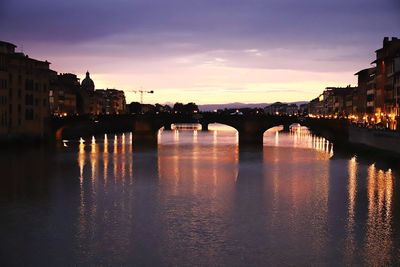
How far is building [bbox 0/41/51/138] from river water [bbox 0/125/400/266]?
20.8 m

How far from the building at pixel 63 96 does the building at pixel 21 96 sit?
35397 millimetres

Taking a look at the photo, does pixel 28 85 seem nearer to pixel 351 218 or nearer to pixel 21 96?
pixel 21 96

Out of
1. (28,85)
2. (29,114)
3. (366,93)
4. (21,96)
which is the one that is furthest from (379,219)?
(366,93)

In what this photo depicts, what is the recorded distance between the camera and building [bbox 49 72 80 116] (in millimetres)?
127344

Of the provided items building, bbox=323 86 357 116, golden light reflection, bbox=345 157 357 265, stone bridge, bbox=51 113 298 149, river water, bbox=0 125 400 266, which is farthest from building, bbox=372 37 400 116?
building, bbox=323 86 357 116

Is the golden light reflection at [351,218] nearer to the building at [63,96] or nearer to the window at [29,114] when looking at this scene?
the window at [29,114]

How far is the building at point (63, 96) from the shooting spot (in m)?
127

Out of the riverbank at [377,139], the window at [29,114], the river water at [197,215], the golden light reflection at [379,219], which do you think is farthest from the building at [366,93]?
the window at [29,114]

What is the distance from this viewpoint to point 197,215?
1267 inches

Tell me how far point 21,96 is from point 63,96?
193 feet

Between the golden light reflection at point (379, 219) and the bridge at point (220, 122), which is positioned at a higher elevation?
the bridge at point (220, 122)

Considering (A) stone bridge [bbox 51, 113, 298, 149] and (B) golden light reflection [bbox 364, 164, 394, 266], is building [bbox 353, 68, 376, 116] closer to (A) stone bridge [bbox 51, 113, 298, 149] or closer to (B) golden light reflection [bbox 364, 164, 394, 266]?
(A) stone bridge [bbox 51, 113, 298, 149]

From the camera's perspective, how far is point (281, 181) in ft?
153

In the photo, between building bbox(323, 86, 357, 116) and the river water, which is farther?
building bbox(323, 86, 357, 116)
